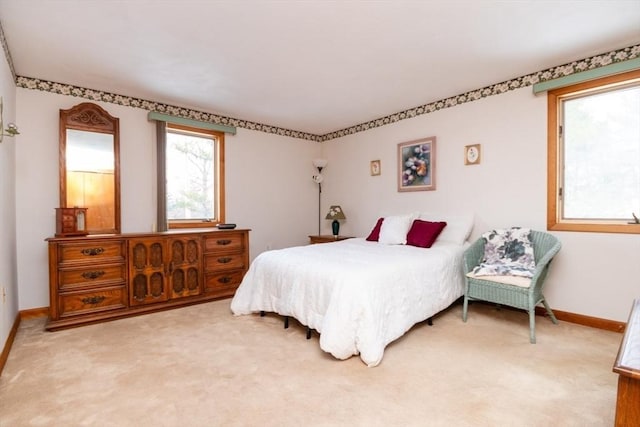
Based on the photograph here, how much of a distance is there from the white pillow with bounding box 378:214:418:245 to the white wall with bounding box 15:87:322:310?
6.11ft

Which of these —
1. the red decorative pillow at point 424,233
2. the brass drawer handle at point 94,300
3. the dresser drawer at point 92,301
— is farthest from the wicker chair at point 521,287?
the brass drawer handle at point 94,300

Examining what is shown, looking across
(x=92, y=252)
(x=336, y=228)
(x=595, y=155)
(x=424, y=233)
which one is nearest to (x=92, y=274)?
(x=92, y=252)

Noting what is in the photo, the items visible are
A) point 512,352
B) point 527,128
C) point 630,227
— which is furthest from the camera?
point 527,128

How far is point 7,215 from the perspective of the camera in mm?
2631

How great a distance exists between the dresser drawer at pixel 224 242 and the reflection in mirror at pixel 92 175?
41.5 inches

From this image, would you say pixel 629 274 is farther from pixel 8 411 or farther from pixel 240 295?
pixel 8 411

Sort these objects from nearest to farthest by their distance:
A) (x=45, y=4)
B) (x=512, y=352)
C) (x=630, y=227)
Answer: (x=45, y=4)
(x=512, y=352)
(x=630, y=227)

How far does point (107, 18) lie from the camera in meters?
2.14

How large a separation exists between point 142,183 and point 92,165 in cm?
52

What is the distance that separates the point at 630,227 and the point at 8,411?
451 cm

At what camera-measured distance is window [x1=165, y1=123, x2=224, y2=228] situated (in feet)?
13.5

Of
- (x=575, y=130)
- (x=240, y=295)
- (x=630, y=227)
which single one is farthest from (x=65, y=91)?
(x=630, y=227)

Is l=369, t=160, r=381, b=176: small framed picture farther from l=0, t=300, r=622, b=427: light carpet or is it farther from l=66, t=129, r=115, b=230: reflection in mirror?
l=66, t=129, r=115, b=230: reflection in mirror

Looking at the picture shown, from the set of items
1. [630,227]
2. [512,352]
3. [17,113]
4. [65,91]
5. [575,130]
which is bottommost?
[512,352]
